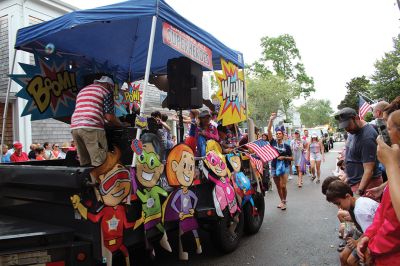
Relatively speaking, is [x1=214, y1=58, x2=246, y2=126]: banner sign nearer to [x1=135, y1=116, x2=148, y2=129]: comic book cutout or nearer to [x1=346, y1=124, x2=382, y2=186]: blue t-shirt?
[x1=346, y1=124, x2=382, y2=186]: blue t-shirt

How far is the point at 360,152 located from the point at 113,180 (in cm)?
288

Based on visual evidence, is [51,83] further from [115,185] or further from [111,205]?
[111,205]

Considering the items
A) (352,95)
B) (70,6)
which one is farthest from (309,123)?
(70,6)

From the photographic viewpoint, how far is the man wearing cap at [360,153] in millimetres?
3828

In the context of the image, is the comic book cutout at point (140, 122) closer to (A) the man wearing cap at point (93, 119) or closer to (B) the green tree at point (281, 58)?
(A) the man wearing cap at point (93, 119)

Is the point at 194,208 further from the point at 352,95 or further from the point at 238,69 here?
the point at 352,95

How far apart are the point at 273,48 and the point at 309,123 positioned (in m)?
47.2

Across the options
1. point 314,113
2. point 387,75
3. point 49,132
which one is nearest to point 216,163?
point 49,132

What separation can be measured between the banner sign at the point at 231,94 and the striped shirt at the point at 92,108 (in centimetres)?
175

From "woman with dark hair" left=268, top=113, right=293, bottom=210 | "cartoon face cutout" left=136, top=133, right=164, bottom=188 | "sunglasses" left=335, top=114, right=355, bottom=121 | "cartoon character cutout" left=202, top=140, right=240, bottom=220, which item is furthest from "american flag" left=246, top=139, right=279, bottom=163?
"cartoon face cutout" left=136, top=133, right=164, bottom=188

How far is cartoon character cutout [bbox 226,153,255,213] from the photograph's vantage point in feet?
15.8

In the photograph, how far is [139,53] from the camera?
6820mm

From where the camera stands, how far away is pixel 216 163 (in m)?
4.36

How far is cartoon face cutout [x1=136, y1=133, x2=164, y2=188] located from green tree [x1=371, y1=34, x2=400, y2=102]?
31824 mm
